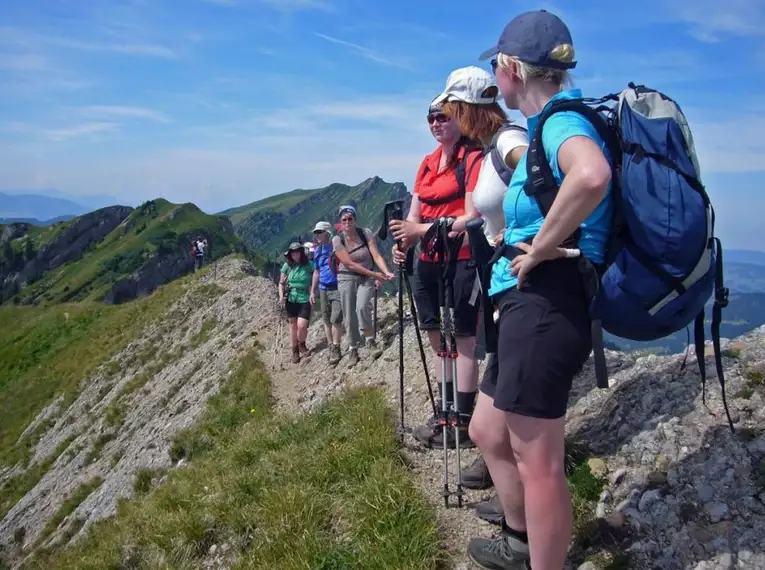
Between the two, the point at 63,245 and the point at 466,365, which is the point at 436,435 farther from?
the point at 63,245

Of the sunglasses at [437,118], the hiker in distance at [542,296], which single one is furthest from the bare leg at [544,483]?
the sunglasses at [437,118]

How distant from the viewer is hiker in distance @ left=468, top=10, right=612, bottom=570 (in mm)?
3193

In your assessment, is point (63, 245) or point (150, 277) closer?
point (150, 277)

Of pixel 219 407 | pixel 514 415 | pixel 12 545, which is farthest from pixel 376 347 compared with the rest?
pixel 12 545

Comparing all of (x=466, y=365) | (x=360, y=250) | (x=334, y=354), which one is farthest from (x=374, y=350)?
(x=466, y=365)

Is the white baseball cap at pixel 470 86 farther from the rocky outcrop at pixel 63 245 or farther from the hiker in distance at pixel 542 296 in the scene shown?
the rocky outcrop at pixel 63 245

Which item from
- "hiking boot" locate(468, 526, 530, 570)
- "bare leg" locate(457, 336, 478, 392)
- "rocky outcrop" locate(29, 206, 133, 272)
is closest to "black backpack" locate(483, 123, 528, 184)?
"bare leg" locate(457, 336, 478, 392)

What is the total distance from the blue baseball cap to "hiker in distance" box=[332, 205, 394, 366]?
753 cm

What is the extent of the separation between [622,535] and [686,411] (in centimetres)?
156

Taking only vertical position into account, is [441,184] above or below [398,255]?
above

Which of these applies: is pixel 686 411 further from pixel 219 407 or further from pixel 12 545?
pixel 12 545

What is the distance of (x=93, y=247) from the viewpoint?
150375mm

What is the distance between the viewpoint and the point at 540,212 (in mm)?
3332

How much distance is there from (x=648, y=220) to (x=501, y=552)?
2.51m
